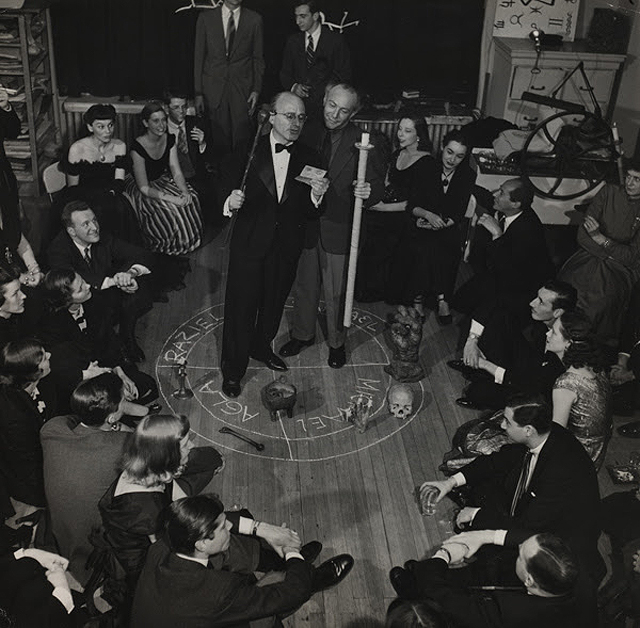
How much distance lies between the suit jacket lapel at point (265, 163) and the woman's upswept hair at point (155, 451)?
1943 millimetres

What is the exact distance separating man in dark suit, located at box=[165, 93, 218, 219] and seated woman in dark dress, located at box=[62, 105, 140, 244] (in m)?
0.61

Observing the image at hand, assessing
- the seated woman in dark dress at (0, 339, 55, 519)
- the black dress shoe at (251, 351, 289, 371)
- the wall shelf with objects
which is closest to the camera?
the seated woman in dark dress at (0, 339, 55, 519)

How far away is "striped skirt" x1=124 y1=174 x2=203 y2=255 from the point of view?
6516 millimetres

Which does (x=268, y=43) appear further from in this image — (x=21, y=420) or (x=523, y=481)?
(x=523, y=481)

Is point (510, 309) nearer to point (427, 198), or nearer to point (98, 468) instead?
point (427, 198)

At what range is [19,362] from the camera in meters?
3.94

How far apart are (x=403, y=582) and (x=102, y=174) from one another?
4113 mm

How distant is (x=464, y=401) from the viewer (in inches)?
215

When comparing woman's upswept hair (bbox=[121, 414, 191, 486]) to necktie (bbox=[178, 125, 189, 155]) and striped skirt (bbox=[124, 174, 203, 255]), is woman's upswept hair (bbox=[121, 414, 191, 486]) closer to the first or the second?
striped skirt (bbox=[124, 174, 203, 255])

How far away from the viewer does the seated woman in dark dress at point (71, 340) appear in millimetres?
4559

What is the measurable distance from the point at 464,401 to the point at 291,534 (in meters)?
2.15

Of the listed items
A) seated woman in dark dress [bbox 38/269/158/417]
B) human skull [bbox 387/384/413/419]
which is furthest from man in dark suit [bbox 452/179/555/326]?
seated woman in dark dress [bbox 38/269/158/417]

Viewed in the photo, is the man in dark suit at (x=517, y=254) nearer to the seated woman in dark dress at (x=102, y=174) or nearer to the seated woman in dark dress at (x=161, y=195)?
the seated woman in dark dress at (x=161, y=195)

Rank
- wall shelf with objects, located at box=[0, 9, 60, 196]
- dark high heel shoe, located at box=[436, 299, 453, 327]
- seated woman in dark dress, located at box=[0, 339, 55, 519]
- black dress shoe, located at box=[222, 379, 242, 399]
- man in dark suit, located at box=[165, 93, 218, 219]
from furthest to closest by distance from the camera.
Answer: wall shelf with objects, located at box=[0, 9, 60, 196], man in dark suit, located at box=[165, 93, 218, 219], dark high heel shoe, located at box=[436, 299, 453, 327], black dress shoe, located at box=[222, 379, 242, 399], seated woman in dark dress, located at box=[0, 339, 55, 519]
